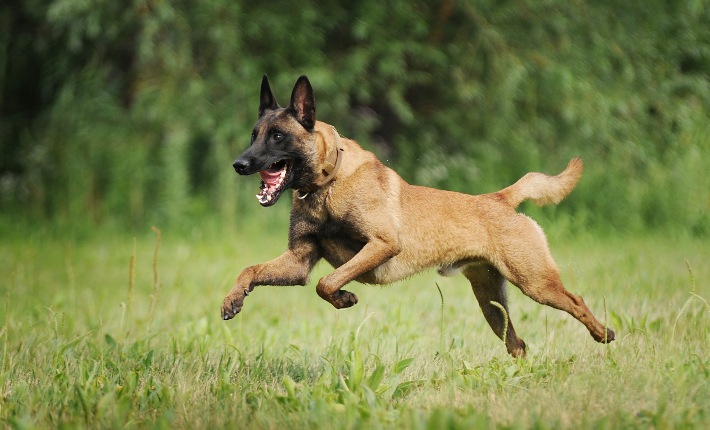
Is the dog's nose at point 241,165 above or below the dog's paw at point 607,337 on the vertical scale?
above

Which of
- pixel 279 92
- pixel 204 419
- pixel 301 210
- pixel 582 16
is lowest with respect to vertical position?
pixel 204 419

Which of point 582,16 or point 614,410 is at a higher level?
point 582,16

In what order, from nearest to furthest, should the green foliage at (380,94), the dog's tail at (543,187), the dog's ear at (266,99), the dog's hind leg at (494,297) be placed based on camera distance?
the dog's ear at (266,99), the dog's hind leg at (494,297), the dog's tail at (543,187), the green foliage at (380,94)

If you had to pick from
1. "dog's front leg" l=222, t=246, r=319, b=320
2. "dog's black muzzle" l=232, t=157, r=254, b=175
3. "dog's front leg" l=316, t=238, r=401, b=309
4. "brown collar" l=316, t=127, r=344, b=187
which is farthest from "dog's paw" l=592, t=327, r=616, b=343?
"dog's black muzzle" l=232, t=157, r=254, b=175

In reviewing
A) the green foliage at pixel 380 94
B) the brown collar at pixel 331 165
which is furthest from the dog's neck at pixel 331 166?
the green foliage at pixel 380 94

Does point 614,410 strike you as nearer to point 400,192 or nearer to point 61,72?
point 400,192

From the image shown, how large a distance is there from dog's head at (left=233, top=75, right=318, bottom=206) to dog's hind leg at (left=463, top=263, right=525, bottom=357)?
4.19ft

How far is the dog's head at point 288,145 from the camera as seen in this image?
4728 millimetres

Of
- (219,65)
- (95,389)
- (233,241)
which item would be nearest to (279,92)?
(219,65)

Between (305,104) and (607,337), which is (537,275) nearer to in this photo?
(607,337)

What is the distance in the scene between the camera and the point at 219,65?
12.0m

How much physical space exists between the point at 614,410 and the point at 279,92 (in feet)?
29.4

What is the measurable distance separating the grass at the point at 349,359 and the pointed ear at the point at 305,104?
112 cm

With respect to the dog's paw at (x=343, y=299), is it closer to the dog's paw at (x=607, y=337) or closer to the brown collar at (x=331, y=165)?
the brown collar at (x=331, y=165)
